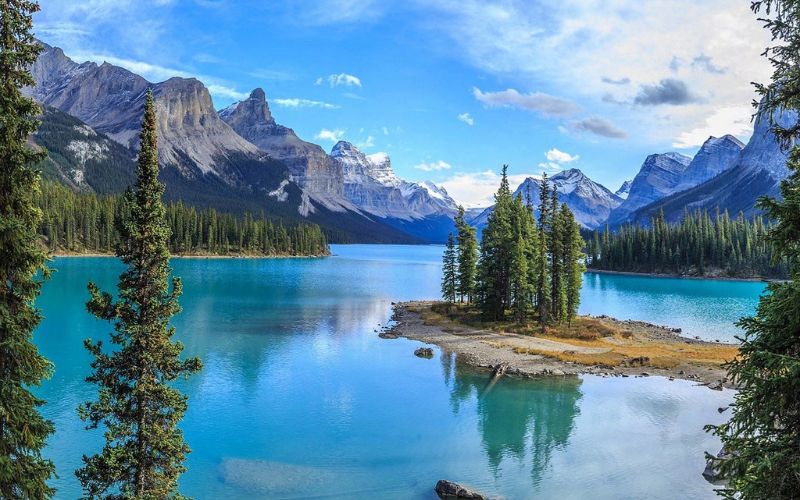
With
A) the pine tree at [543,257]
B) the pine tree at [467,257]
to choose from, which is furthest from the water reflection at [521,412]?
the pine tree at [467,257]

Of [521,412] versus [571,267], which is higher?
[571,267]

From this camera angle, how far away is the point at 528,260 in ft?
256

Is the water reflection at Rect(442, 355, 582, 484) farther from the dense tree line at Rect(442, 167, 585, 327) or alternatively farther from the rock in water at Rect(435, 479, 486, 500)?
the dense tree line at Rect(442, 167, 585, 327)

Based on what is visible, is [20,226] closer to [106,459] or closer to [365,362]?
[106,459]

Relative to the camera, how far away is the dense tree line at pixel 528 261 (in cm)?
7438

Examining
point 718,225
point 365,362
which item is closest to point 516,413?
point 365,362

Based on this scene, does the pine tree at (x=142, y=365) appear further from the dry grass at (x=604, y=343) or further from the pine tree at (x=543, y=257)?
the pine tree at (x=543, y=257)

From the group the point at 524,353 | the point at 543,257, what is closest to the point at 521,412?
the point at 524,353

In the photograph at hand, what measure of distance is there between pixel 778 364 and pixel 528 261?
67.4 meters

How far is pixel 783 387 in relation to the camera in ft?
36.1

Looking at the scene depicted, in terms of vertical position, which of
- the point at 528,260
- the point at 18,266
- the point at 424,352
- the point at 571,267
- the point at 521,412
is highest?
the point at 18,266

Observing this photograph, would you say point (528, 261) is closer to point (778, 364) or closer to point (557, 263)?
point (557, 263)

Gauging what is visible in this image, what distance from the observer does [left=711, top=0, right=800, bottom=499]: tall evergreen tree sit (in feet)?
35.3

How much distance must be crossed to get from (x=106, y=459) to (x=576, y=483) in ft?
82.0
